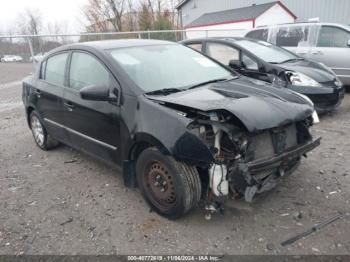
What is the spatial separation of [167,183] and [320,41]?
6.59 m

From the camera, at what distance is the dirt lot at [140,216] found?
291cm

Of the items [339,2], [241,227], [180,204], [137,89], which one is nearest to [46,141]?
[137,89]

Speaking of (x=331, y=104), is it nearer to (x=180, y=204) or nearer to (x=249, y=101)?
(x=249, y=101)

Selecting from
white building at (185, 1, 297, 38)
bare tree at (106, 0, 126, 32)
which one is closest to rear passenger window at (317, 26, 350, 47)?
white building at (185, 1, 297, 38)

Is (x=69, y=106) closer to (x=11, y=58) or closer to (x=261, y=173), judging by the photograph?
(x=261, y=173)

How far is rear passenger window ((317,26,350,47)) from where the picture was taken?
7.69 m

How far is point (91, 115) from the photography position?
377cm

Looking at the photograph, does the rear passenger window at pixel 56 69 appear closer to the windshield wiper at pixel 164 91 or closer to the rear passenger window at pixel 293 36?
the windshield wiper at pixel 164 91

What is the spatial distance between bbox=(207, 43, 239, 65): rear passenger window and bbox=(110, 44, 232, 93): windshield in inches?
91.6

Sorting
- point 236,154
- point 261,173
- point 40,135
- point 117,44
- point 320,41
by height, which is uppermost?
point 117,44

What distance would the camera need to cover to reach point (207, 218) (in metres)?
3.25

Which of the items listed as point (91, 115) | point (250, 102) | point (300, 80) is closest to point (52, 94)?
point (91, 115)

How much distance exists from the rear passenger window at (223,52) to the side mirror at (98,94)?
11.9 ft

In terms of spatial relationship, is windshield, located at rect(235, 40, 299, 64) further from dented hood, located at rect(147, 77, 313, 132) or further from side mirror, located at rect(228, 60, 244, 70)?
dented hood, located at rect(147, 77, 313, 132)
